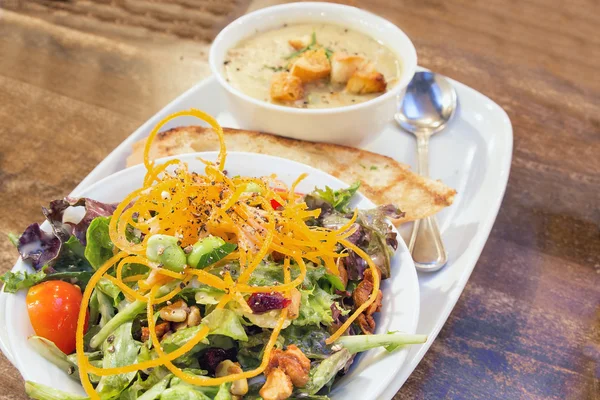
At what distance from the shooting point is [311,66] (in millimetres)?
2752

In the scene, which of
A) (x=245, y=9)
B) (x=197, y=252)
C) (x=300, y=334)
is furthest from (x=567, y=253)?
(x=245, y=9)

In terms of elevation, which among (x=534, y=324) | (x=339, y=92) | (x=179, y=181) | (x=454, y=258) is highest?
(x=179, y=181)

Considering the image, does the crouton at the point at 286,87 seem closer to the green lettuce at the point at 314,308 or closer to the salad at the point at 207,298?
the salad at the point at 207,298

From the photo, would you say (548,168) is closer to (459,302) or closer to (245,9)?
(459,302)

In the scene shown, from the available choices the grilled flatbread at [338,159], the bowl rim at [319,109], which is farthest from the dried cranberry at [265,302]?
the bowl rim at [319,109]

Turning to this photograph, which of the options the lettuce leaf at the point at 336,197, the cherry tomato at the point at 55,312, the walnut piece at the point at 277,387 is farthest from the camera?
the lettuce leaf at the point at 336,197

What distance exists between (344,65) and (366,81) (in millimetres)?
136

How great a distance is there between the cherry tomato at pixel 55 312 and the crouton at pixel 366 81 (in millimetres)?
1593

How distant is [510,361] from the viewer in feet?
7.21

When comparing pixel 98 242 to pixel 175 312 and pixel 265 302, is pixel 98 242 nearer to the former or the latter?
pixel 175 312

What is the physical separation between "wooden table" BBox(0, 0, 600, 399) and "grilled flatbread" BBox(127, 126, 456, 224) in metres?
0.43

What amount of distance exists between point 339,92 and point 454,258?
1.00 meters

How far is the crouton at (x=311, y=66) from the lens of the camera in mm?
2736

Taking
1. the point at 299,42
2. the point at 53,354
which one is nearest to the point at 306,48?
the point at 299,42
